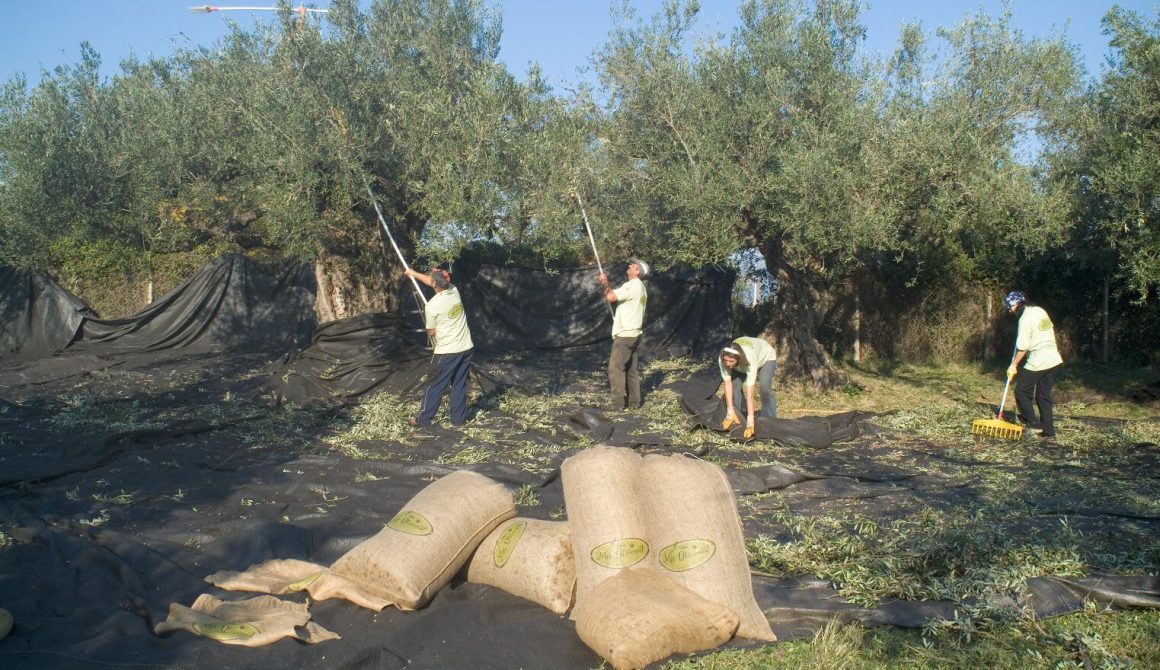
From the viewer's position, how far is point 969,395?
1215 centimetres

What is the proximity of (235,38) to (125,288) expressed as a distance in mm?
6891

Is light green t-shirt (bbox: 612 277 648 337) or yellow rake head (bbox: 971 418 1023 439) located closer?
yellow rake head (bbox: 971 418 1023 439)

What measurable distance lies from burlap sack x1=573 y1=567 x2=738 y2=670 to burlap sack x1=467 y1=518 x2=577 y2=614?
31 cm

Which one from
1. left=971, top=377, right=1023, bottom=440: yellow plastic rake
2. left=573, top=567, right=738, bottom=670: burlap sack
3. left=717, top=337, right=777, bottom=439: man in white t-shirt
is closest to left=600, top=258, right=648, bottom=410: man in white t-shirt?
left=717, top=337, right=777, bottom=439: man in white t-shirt

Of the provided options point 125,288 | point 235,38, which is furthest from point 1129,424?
point 125,288

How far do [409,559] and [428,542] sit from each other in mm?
142

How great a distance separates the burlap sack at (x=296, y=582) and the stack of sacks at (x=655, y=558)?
1068 mm

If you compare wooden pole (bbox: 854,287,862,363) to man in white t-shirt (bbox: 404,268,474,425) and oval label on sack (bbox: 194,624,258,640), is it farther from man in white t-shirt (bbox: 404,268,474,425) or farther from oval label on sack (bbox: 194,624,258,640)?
oval label on sack (bbox: 194,624,258,640)

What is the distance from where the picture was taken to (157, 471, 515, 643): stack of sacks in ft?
13.6

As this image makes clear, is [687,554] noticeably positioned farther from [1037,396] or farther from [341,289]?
[341,289]

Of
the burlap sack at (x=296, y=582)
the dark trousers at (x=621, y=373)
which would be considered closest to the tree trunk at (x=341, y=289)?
the dark trousers at (x=621, y=373)

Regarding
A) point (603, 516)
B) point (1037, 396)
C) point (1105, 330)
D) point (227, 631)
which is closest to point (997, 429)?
point (1037, 396)

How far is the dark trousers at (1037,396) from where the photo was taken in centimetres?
874

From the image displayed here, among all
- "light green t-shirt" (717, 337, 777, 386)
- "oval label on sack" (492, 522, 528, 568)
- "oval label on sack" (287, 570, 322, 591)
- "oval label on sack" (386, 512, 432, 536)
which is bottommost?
"oval label on sack" (287, 570, 322, 591)
